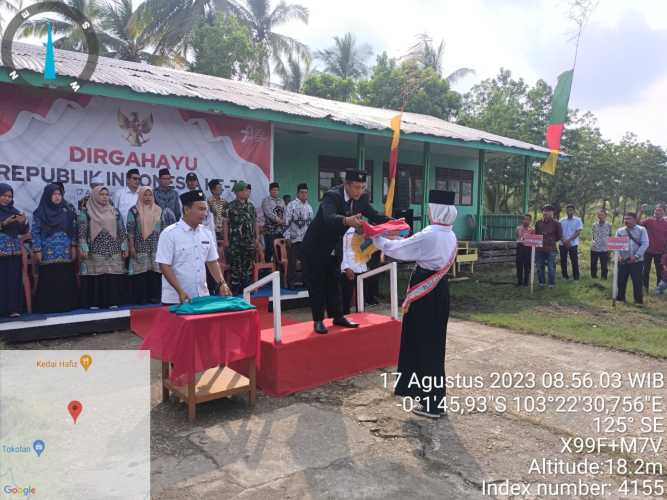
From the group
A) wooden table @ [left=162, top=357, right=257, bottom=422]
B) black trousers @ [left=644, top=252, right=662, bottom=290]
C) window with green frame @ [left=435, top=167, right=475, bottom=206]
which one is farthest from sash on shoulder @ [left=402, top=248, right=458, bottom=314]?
window with green frame @ [left=435, top=167, right=475, bottom=206]

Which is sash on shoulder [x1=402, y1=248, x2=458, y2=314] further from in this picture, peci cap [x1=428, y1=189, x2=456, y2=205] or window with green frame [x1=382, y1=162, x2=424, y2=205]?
window with green frame [x1=382, y1=162, x2=424, y2=205]

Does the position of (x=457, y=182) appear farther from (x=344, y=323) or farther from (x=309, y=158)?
(x=344, y=323)

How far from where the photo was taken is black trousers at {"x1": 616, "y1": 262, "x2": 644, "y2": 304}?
8867 millimetres

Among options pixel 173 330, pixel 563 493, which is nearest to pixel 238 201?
pixel 173 330

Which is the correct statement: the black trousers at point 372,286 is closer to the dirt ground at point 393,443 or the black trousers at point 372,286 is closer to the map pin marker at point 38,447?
the dirt ground at point 393,443

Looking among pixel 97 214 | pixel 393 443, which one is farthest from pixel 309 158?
pixel 393 443

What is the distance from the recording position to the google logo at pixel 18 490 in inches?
101

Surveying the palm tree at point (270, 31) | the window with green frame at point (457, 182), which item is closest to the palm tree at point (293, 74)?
the palm tree at point (270, 31)

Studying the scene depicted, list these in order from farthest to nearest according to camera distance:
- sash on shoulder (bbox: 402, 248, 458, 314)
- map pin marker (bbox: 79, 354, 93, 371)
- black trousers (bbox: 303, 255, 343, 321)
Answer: black trousers (bbox: 303, 255, 343, 321), sash on shoulder (bbox: 402, 248, 458, 314), map pin marker (bbox: 79, 354, 93, 371)

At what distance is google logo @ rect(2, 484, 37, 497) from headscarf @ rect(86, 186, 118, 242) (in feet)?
13.3

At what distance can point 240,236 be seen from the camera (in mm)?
7410

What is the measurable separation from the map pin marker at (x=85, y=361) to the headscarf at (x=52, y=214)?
136 inches

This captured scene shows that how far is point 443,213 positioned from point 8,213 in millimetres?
4728

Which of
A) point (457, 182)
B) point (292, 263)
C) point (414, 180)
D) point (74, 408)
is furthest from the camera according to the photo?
point (457, 182)
